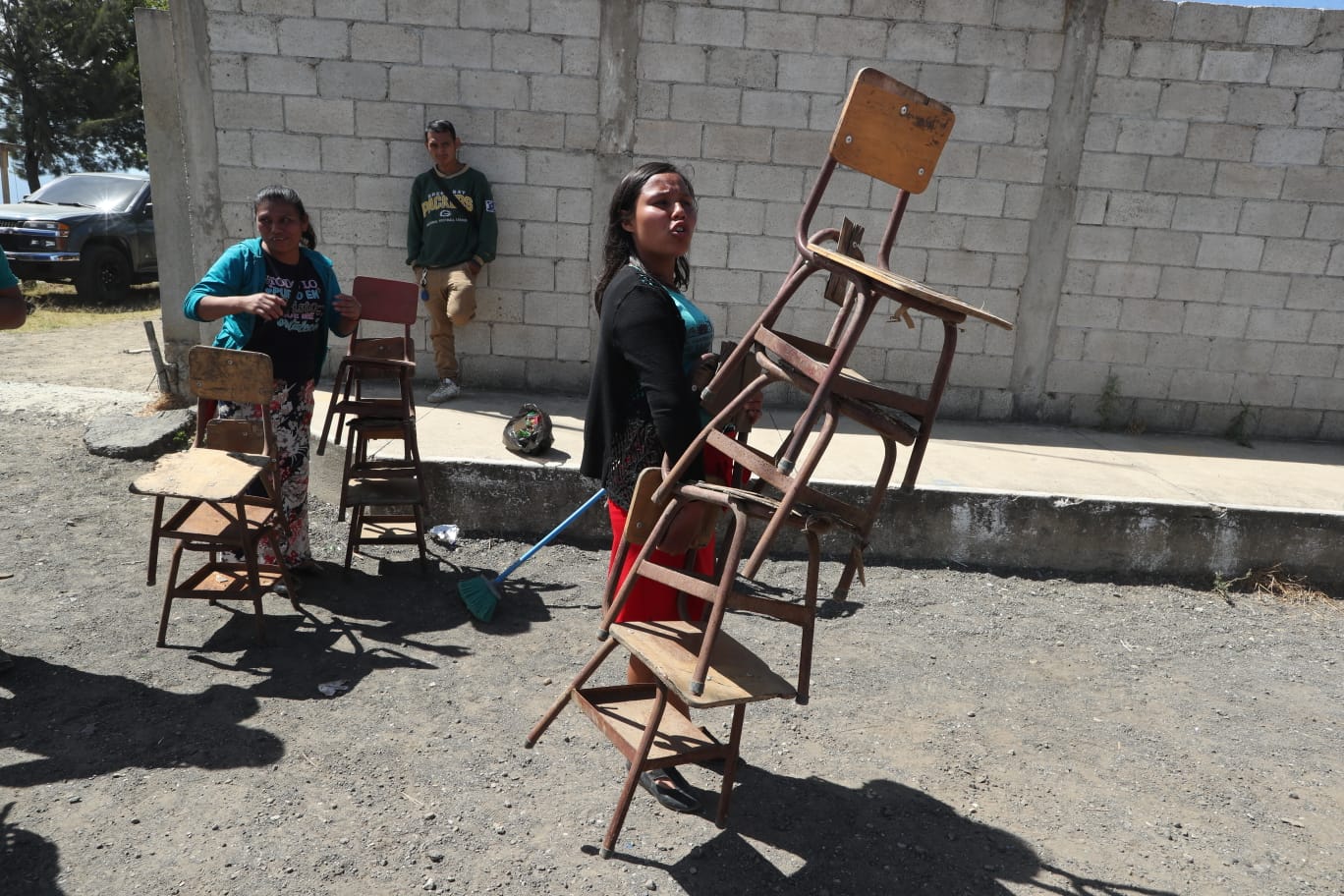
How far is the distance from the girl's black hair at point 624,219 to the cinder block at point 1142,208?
4.92 m

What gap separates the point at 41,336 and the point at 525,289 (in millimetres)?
5998

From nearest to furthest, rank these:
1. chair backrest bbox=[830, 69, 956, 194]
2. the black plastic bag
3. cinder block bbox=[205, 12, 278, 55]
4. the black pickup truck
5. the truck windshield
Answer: chair backrest bbox=[830, 69, 956, 194] < the black plastic bag < cinder block bbox=[205, 12, 278, 55] < the black pickup truck < the truck windshield

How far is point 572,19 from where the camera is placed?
5.86 meters

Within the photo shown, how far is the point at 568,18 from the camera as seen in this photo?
586 cm

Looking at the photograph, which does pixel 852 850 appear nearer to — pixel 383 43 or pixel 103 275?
pixel 383 43

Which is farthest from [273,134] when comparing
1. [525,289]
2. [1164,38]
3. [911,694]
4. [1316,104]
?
[1316,104]

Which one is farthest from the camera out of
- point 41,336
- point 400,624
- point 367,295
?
point 41,336

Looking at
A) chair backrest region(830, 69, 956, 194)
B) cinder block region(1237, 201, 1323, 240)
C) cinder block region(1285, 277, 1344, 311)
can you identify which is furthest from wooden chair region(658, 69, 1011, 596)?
cinder block region(1285, 277, 1344, 311)

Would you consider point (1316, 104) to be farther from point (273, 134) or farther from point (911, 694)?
point (273, 134)

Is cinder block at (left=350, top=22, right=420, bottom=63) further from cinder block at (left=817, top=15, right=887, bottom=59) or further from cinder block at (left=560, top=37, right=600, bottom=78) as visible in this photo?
cinder block at (left=817, top=15, right=887, bottom=59)

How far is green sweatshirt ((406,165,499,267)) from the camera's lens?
5.80m

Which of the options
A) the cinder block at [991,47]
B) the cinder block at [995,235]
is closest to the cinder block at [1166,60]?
the cinder block at [991,47]

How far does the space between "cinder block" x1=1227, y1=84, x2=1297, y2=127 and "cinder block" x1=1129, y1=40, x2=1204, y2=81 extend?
13.3 inches

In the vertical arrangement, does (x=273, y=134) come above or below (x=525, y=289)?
above
